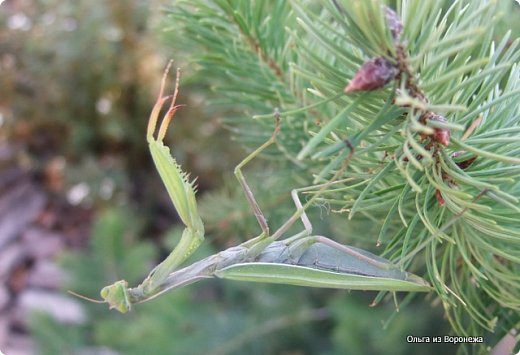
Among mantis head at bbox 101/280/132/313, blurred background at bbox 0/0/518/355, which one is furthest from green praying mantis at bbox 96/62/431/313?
blurred background at bbox 0/0/518/355

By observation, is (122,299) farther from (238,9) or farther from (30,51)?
(30,51)

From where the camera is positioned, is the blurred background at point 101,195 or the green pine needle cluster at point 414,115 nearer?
the green pine needle cluster at point 414,115

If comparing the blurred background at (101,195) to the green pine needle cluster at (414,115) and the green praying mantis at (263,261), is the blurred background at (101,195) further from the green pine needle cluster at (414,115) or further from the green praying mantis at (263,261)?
the green pine needle cluster at (414,115)

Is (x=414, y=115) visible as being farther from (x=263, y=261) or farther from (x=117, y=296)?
(x=117, y=296)

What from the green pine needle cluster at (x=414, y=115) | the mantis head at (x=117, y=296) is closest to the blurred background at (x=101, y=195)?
the mantis head at (x=117, y=296)

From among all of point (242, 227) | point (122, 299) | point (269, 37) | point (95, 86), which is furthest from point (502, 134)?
point (95, 86)

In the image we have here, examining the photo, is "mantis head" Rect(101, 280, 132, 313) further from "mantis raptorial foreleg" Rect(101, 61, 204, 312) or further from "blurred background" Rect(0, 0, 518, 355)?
"blurred background" Rect(0, 0, 518, 355)
